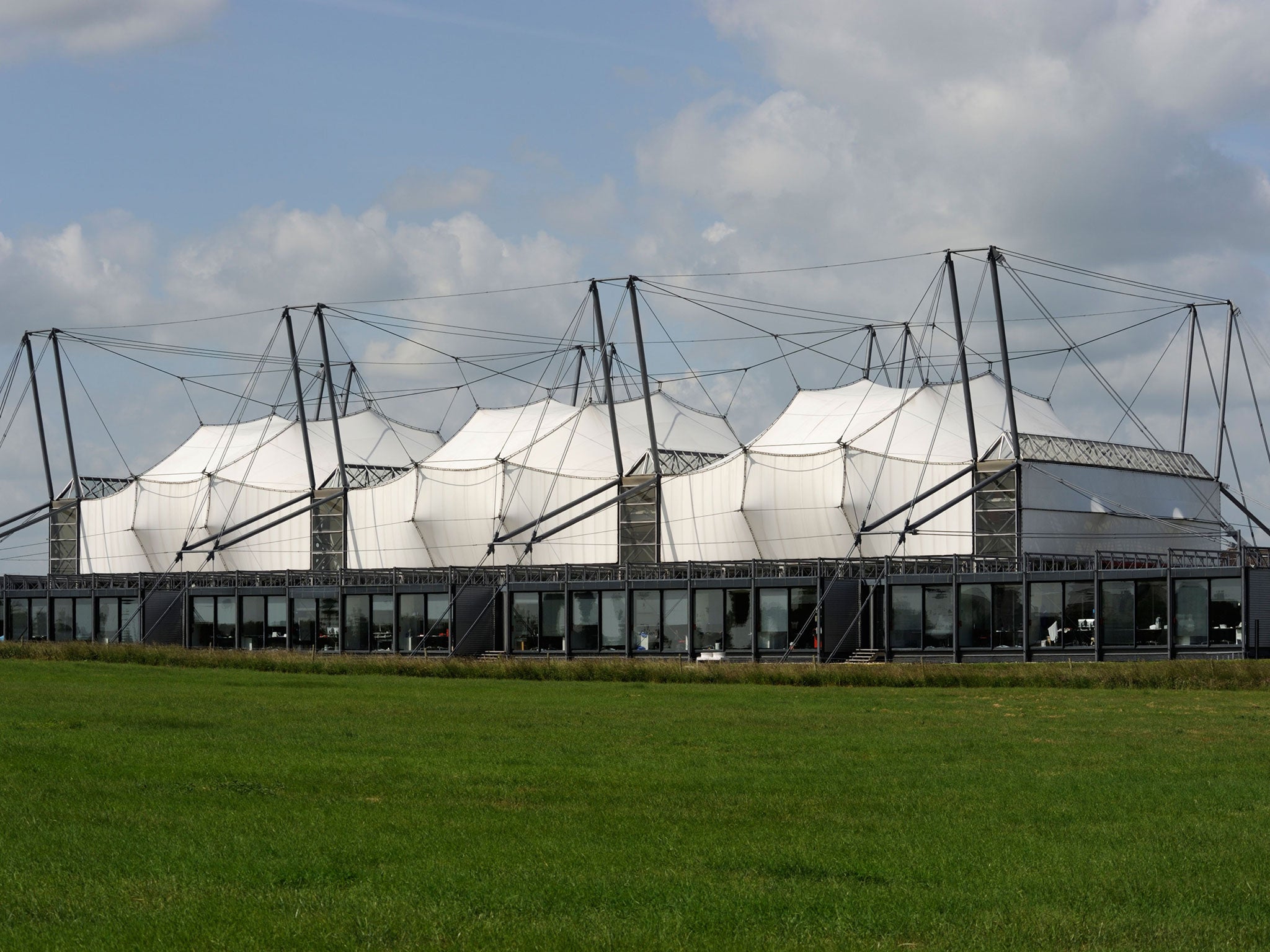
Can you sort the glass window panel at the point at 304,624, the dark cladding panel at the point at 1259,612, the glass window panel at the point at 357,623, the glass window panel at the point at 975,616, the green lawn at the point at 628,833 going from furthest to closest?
the glass window panel at the point at 304,624 < the glass window panel at the point at 357,623 < the glass window panel at the point at 975,616 < the dark cladding panel at the point at 1259,612 < the green lawn at the point at 628,833

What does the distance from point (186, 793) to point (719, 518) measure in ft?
202

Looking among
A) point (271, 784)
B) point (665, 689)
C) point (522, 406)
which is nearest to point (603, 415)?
point (522, 406)

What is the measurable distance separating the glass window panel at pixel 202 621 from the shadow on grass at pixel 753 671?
17.0 meters

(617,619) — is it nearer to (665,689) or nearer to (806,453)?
(806,453)

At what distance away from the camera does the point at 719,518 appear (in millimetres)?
78125

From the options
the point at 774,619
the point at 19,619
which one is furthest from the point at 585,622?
the point at 19,619

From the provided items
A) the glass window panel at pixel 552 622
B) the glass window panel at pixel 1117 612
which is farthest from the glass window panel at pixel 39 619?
the glass window panel at pixel 1117 612

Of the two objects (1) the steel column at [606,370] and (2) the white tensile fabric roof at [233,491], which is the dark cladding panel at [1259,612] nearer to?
(1) the steel column at [606,370]

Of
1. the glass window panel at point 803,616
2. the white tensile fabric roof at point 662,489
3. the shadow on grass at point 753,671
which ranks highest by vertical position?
the white tensile fabric roof at point 662,489

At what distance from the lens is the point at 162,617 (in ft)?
250

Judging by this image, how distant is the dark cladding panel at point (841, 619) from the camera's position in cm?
5797

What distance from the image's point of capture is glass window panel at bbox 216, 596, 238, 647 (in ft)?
242

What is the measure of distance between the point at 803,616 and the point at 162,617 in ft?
112

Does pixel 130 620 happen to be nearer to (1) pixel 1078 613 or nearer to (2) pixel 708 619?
(2) pixel 708 619
